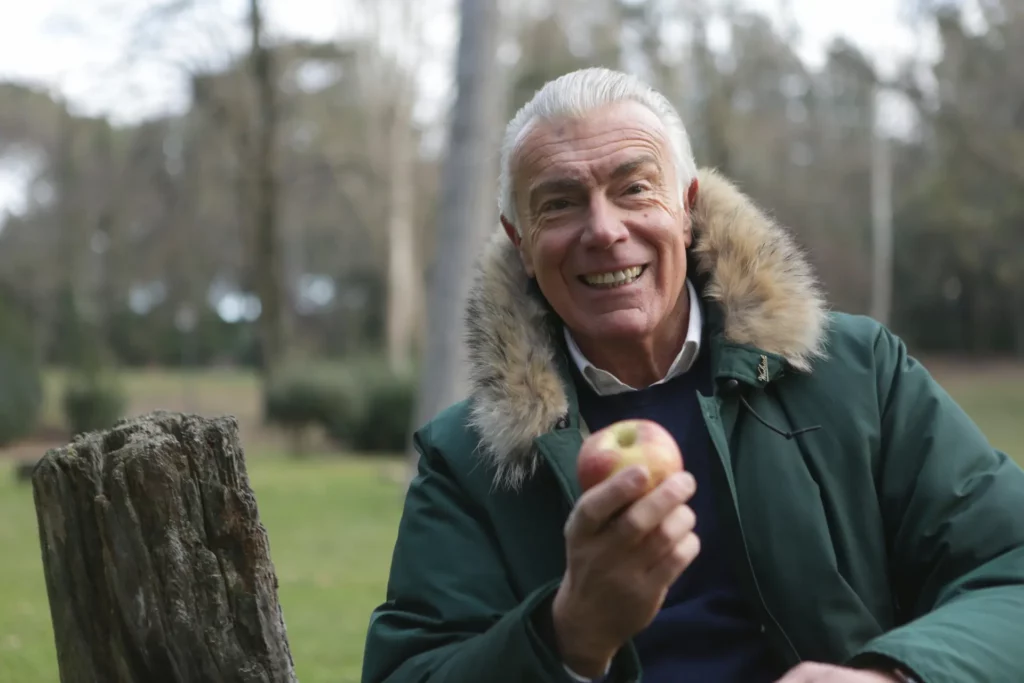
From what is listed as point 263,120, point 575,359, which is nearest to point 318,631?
point 575,359

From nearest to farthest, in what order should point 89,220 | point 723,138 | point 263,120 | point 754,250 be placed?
point 754,250
point 263,120
point 723,138
point 89,220

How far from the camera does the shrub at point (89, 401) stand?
19.0 meters

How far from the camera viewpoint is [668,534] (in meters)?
1.71

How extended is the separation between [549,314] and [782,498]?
2.31ft

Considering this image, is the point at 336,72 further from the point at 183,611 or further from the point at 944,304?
the point at 183,611

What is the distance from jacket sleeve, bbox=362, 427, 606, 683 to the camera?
2.14 m

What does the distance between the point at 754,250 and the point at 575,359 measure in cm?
47

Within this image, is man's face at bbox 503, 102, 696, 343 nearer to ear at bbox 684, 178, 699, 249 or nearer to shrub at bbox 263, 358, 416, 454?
ear at bbox 684, 178, 699, 249

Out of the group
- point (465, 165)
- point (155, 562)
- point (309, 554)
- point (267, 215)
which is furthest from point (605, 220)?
point (267, 215)

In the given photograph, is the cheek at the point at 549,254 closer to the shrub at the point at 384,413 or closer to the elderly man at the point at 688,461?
the elderly man at the point at 688,461

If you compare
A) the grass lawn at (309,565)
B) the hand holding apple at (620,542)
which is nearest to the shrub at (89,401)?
the grass lawn at (309,565)

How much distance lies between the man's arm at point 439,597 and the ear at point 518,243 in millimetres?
528

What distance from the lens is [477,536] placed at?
2312mm

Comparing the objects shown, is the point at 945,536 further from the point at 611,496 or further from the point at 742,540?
the point at 611,496
